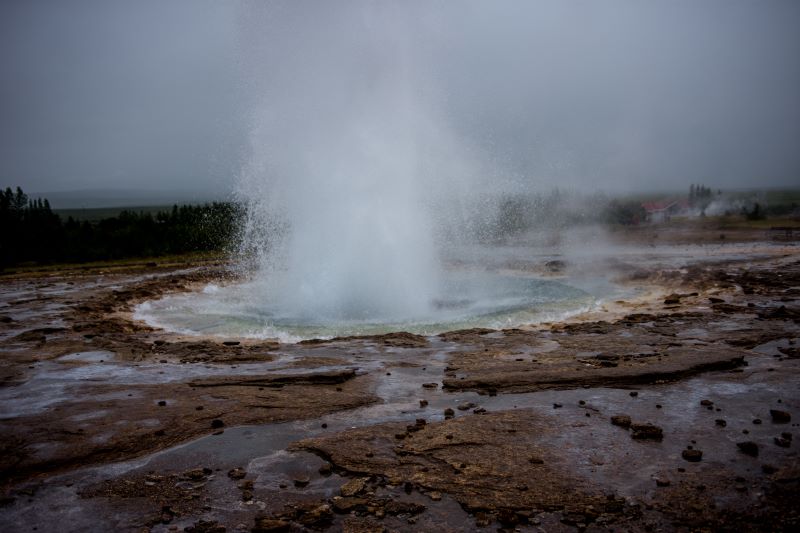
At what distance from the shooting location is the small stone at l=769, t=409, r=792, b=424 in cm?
637

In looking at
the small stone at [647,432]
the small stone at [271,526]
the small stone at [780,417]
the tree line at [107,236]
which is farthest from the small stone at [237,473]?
the tree line at [107,236]

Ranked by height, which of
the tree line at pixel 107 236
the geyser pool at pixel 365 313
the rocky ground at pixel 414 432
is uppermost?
the tree line at pixel 107 236

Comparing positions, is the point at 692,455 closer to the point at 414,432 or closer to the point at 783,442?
the point at 783,442

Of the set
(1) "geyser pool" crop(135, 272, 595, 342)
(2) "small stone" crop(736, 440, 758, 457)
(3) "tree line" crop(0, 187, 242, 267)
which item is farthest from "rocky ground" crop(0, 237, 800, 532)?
(3) "tree line" crop(0, 187, 242, 267)

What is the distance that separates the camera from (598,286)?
67.9ft

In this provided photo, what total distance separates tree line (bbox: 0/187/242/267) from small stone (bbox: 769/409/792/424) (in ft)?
137

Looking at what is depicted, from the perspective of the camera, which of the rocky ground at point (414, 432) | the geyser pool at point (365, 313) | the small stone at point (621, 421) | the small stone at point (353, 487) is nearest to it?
the rocky ground at point (414, 432)

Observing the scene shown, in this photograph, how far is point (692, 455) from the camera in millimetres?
5547

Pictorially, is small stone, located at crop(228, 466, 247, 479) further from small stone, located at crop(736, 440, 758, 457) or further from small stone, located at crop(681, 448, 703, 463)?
small stone, located at crop(736, 440, 758, 457)

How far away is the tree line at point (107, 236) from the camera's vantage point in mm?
45938

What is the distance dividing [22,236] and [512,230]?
145 ft

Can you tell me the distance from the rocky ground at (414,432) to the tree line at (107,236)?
36482mm

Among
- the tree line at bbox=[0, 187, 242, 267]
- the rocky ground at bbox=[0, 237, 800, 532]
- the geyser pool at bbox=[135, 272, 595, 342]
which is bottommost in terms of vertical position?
the geyser pool at bbox=[135, 272, 595, 342]

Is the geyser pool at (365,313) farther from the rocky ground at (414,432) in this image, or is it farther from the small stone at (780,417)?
the small stone at (780,417)
